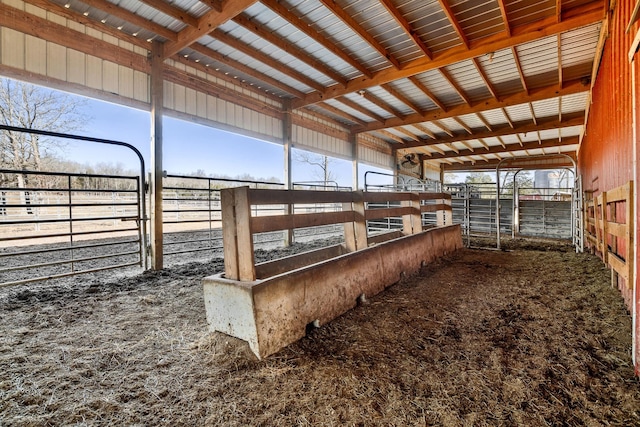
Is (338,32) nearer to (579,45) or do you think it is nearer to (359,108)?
(359,108)

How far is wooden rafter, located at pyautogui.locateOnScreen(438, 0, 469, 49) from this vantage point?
3.66 m

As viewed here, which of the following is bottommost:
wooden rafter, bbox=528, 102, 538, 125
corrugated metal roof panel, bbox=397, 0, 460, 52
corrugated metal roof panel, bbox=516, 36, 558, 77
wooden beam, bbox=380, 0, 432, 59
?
wooden rafter, bbox=528, 102, 538, 125

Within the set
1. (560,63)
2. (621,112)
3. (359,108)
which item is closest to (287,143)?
(359,108)

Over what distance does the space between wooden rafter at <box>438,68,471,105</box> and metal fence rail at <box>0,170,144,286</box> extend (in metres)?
5.79

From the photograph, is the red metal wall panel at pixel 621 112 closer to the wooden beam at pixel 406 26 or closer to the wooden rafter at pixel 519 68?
the wooden rafter at pixel 519 68

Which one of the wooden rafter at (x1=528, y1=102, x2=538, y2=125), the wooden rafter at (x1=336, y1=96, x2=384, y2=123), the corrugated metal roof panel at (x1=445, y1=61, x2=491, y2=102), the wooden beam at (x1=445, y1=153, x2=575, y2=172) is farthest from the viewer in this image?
the wooden beam at (x1=445, y1=153, x2=575, y2=172)

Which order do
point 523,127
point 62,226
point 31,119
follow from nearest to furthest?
point 523,127 < point 31,119 < point 62,226

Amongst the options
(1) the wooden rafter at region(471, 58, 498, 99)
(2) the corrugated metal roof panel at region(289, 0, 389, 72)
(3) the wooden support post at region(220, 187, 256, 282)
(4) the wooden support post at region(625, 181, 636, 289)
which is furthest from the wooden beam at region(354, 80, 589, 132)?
(3) the wooden support post at region(220, 187, 256, 282)

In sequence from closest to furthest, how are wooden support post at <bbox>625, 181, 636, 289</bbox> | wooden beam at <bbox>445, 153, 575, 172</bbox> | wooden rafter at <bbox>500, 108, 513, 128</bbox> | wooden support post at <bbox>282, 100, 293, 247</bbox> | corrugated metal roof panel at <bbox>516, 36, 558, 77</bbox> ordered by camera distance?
1. wooden support post at <bbox>625, 181, 636, 289</bbox>
2. corrugated metal roof panel at <bbox>516, 36, 558, 77</bbox>
3. wooden support post at <bbox>282, 100, 293, 247</bbox>
4. wooden rafter at <bbox>500, 108, 513, 128</bbox>
5. wooden beam at <bbox>445, 153, 575, 172</bbox>

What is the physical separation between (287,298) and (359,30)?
404cm

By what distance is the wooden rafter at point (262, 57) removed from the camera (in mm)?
4436

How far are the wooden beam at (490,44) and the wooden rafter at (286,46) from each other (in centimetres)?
54

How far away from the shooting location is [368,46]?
4.91 m

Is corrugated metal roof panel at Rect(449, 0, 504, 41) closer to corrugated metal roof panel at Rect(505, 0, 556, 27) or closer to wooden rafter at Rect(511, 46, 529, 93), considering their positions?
corrugated metal roof panel at Rect(505, 0, 556, 27)
